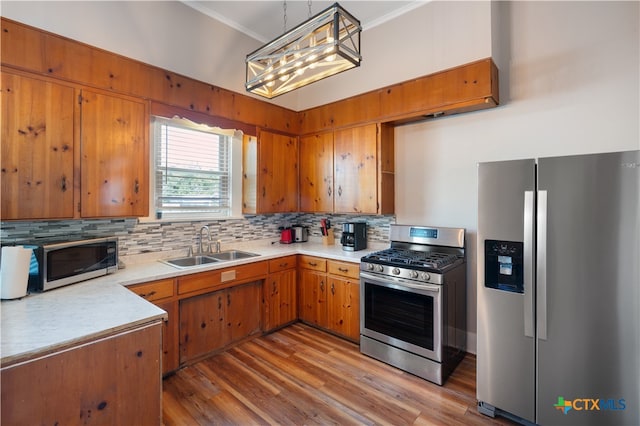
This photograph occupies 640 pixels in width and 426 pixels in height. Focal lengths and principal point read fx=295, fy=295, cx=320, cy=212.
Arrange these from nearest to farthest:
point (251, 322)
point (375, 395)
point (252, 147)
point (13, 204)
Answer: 1. point (13, 204)
2. point (375, 395)
3. point (251, 322)
4. point (252, 147)

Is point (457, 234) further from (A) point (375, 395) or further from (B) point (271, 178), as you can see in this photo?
(B) point (271, 178)

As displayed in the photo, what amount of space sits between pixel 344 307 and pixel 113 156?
2441 mm

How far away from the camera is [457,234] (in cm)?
276

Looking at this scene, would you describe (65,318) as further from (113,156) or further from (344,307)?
(344,307)

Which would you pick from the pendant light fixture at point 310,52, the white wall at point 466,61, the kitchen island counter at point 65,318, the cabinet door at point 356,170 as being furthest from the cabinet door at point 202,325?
the white wall at point 466,61

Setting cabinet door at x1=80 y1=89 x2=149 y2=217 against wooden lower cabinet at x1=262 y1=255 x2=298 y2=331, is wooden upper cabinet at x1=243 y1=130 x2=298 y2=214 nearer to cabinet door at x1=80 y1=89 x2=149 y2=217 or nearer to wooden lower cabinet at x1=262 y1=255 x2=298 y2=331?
wooden lower cabinet at x1=262 y1=255 x2=298 y2=331

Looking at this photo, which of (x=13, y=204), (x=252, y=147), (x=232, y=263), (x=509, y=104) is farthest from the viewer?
(x=252, y=147)

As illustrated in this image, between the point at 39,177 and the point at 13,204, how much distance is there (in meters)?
0.22

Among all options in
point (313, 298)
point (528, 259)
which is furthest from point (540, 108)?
point (313, 298)

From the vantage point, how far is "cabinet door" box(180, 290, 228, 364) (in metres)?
2.54

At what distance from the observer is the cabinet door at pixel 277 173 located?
3457 millimetres

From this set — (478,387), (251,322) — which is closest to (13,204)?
(251,322)

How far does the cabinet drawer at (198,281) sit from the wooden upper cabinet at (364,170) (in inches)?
59.5

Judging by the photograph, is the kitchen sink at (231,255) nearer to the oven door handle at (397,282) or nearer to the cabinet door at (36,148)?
the oven door handle at (397,282)
